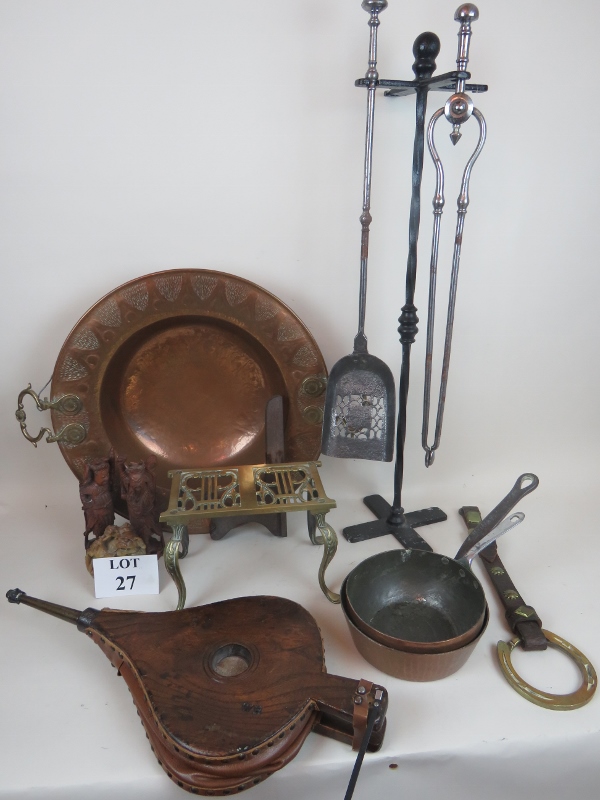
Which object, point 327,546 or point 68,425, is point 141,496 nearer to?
point 68,425

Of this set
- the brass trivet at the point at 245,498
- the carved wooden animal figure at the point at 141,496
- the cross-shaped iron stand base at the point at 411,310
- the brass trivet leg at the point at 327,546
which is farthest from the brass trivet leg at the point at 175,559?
the cross-shaped iron stand base at the point at 411,310

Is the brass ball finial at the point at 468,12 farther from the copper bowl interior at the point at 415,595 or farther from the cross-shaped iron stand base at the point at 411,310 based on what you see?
the copper bowl interior at the point at 415,595

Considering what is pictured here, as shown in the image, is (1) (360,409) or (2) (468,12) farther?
(1) (360,409)

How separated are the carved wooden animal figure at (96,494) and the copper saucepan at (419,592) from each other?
0.45 meters

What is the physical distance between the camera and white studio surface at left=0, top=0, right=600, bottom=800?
1.09m

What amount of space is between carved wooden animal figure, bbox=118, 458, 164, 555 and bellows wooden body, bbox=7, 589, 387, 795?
0.20 meters

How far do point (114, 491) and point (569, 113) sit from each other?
1118mm

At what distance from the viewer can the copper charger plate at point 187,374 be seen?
1.16 meters

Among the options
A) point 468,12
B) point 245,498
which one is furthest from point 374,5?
point 245,498

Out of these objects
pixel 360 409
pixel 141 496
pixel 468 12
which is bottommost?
pixel 141 496

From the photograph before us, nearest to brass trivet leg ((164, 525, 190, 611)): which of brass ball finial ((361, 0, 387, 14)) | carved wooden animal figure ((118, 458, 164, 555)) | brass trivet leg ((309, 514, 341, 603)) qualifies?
carved wooden animal figure ((118, 458, 164, 555))

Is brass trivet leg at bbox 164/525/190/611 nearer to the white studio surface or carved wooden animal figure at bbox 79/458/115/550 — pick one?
the white studio surface

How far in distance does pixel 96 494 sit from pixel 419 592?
22.9 inches

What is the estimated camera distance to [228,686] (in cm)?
84
